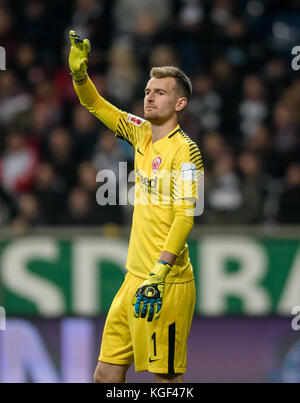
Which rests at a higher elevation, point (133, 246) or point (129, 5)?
point (129, 5)

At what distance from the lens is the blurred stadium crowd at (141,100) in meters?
8.05

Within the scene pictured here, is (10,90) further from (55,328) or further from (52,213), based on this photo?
(55,328)

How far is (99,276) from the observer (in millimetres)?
7617

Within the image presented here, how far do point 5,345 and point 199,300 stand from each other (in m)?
1.78

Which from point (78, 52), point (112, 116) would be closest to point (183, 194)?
point (112, 116)

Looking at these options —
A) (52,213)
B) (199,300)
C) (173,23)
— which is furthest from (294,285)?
(173,23)

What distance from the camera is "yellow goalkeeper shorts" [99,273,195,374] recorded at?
4898 millimetres

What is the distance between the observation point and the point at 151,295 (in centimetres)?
460

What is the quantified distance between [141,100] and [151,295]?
14.5ft

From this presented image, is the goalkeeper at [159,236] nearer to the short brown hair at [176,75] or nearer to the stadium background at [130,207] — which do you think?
the short brown hair at [176,75]

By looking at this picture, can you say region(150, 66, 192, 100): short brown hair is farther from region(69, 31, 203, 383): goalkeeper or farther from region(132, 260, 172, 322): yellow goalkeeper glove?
region(132, 260, 172, 322): yellow goalkeeper glove

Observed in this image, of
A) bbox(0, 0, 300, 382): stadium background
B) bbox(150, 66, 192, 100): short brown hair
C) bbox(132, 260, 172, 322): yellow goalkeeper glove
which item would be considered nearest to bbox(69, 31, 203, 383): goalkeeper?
bbox(150, 66, 192, 100): short brown hair

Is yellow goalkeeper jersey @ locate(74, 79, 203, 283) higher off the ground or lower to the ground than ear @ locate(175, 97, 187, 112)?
lower

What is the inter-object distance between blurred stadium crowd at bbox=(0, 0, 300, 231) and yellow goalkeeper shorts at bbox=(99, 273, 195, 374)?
2786 mm
